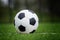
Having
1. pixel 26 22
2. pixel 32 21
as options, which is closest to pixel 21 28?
pixel 26 22

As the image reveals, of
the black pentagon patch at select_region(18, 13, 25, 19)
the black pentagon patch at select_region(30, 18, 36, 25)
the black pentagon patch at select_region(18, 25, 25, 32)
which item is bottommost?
the black pentagon patch at select_region(18, 25, 25, 32)

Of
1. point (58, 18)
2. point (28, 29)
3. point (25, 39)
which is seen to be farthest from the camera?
point (58, 18)

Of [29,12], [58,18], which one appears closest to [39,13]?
[58,18]

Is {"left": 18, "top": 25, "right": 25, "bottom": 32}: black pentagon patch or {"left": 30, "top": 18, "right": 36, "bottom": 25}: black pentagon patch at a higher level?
{"left": 30, "top": 18, "right": 36, "bottom": 25}: black pentagon patch

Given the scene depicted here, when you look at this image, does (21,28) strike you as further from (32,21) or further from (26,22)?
(32,21)

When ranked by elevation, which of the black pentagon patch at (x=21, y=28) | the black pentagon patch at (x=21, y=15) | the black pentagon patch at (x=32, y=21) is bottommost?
the black pentagon patch at (x=21, y=28)

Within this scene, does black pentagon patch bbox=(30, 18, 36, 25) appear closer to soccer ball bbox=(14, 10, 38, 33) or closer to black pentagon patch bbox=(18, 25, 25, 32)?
soccer ball bbox=(14, 10, 38, 33)

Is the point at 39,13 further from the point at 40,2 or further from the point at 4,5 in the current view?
the point at 4,5

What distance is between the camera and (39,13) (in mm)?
12273

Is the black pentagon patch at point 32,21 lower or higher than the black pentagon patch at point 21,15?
lower

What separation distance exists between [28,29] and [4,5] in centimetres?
794

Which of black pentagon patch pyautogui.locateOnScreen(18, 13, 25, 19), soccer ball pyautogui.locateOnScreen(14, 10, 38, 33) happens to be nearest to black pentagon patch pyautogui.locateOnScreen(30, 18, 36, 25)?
soccer ball pyautogui.locateOnScreen(14, 10, 38, 33)

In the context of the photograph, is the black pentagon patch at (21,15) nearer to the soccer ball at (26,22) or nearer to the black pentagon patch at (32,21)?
the soccer ball at (26,22)

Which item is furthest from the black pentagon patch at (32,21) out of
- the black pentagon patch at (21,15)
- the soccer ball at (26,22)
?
the black pentagon patch at (21,15)
